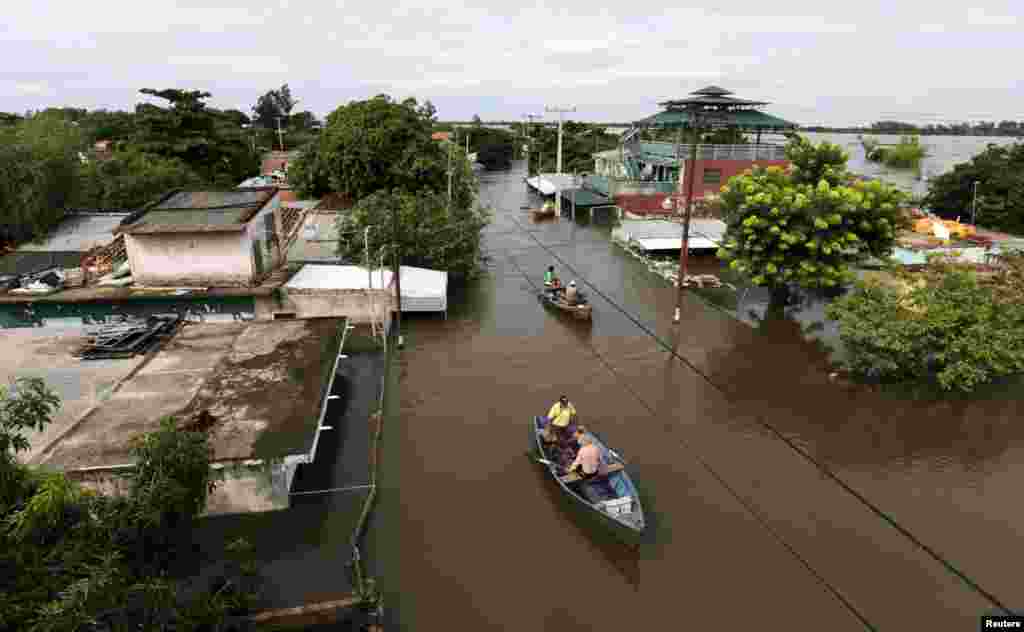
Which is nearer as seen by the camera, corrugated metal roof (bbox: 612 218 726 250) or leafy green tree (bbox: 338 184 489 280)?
leafy green tree (bbox: 338 184 489 280)

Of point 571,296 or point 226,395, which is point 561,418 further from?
point 571,296

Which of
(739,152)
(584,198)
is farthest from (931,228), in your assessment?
(584,198)

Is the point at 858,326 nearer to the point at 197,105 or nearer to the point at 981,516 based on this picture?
the point at 981,516

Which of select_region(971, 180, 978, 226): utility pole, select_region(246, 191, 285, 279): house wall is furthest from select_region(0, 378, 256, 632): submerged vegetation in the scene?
select_region(971, 180, 978, 226): utility pole

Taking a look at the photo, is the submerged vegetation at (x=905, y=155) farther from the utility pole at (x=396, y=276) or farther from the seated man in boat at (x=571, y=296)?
the utility pole at (x=396, y=276)

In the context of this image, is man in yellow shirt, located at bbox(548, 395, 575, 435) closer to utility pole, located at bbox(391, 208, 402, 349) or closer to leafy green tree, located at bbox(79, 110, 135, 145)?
utility pole, located at bbox(391, 208, 402, 349)
